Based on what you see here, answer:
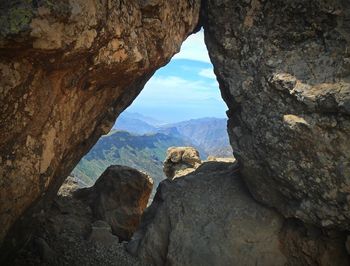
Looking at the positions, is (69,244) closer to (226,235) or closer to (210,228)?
(210,228)

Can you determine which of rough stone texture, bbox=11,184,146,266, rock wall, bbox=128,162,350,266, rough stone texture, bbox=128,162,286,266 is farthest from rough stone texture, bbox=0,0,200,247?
rock wall, bbox=128,162,350,266

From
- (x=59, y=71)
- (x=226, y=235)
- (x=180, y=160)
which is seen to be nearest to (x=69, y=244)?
(x=226, y=235)

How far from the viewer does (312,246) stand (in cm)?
1430

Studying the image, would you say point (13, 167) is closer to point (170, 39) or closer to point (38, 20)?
point (38, 20)

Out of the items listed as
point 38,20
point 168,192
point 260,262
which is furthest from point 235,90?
point 38,20

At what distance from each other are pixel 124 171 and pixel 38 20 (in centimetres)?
1292

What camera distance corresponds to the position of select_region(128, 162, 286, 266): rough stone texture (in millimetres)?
14828

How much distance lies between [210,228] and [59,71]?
8.78 metres

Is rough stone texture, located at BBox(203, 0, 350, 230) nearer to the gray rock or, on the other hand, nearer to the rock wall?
the rock wall

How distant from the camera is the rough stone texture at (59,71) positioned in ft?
30.9

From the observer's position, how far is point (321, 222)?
13492 millimetres

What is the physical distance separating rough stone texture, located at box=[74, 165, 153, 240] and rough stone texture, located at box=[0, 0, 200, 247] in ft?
16.5

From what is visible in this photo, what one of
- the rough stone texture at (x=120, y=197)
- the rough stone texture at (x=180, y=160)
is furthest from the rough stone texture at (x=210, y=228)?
the rough stone texture at (x=180, y=160)

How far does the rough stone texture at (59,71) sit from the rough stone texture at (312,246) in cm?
870
